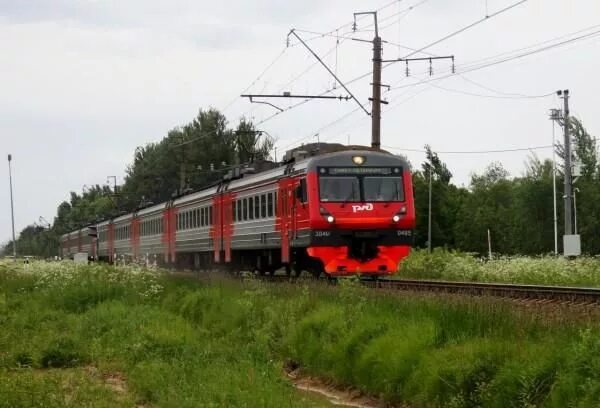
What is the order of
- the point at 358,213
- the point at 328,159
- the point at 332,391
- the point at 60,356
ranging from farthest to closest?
the point at 328,159, the point at 358,213, the point at 60,356, the point at 332,391

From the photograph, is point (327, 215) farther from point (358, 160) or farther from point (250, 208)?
point (250, 208)

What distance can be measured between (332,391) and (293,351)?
2.19 meters

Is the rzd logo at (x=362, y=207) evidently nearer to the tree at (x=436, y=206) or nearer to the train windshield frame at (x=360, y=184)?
the train windshield frame at (x=360, y=184)

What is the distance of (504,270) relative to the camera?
27.0 metres

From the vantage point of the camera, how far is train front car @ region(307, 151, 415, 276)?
22.8 meters

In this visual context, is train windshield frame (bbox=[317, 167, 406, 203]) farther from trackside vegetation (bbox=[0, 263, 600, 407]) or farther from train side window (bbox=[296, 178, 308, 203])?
trackside vegetation (bbox=[0, 263, 600, 407])

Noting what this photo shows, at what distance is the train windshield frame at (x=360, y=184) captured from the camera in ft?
75.7

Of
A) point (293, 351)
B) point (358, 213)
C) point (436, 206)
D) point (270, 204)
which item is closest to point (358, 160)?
point (358, 213)

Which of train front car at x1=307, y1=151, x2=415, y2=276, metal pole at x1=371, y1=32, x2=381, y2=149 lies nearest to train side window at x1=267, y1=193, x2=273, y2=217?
train front car at x1=307, y1=151, x2=415, y2=276

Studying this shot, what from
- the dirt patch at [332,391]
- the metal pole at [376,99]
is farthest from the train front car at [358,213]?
the dirt patch at [332,391]

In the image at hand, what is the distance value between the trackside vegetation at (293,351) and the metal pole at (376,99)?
1111 cm

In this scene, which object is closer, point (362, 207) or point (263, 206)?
point (362, 207)

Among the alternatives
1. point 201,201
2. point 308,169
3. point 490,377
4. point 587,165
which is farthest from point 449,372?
point 587,165

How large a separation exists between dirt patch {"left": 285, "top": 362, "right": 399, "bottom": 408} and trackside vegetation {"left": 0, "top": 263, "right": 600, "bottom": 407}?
134 millimetres
